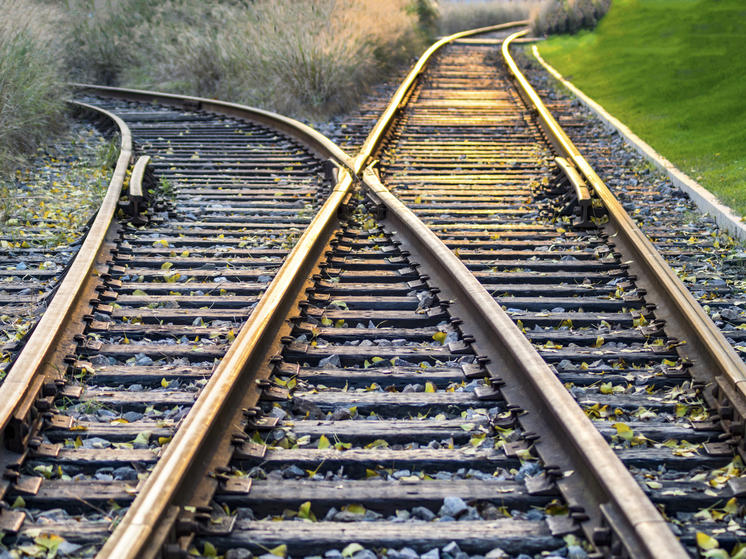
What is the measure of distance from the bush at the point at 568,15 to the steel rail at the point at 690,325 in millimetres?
19947

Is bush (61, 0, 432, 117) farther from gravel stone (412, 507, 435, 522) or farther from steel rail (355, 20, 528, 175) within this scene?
gravel stone (412, 507, 435, 522)

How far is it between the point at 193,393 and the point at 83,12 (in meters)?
19.4

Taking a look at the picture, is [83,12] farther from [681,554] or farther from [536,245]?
[681,554]

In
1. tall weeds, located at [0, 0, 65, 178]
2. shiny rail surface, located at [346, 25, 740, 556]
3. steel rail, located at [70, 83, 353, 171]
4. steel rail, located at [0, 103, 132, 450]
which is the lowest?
shiny rail surface, located at [346, 25, 740, 556]

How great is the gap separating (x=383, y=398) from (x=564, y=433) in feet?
2.92

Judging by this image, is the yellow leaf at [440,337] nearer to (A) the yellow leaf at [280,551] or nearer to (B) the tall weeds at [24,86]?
(A) the yellow leaf at [280,551]

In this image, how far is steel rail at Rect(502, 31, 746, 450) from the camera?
11.5 ft

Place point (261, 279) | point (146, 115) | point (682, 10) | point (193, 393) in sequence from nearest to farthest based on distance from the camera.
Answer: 1. point (193, 393)
2. point (261, 279)
3. point (146, 115)
4. point (682, 10)

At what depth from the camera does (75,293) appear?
460cm

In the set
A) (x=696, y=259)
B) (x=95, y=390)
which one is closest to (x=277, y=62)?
(x=696, y=259)

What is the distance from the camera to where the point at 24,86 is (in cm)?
1027

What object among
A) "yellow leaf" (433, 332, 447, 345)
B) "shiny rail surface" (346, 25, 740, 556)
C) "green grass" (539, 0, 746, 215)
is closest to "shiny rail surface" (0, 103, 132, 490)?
"yellow leaf" (433, 332, 447, 345)

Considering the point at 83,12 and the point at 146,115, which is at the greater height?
the point at 83,12

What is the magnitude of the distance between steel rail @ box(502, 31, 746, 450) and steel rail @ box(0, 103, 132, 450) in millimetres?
2774
